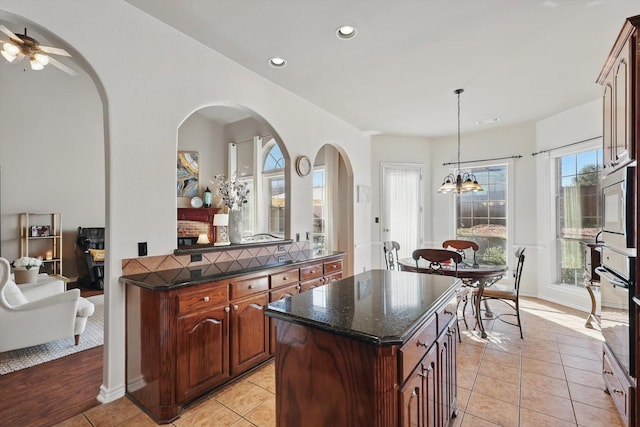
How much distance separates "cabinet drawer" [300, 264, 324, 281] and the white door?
2.66m

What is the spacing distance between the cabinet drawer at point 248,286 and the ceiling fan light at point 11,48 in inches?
132

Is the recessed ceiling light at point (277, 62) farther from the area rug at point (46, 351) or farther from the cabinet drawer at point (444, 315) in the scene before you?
the area rug at point (46, 351)

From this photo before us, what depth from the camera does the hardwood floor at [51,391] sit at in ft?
6.49

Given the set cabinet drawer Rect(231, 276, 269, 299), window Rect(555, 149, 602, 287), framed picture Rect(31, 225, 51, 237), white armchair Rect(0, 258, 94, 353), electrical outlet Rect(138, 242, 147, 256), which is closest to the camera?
electrical outlet Rect(138, 242, 147, 256)

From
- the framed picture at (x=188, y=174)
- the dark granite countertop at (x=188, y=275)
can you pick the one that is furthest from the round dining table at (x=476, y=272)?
the framed picture at (x=188, y=174)

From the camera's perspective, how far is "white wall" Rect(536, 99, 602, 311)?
13.9 feet

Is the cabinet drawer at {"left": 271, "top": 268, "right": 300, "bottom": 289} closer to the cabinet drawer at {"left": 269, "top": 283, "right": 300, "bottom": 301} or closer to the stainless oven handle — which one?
the cabinet drawer at {"left": 269, "top": 283, "right": 300, "bottom": 301}

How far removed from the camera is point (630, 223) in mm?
1705

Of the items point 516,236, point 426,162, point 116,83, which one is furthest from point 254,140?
point 516,236

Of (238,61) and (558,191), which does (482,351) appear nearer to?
(558,191)

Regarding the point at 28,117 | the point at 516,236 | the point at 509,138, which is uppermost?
the point at 28,117

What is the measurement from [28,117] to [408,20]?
22.3 feet

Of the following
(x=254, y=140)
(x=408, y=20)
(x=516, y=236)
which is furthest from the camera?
(x=254, y=140)

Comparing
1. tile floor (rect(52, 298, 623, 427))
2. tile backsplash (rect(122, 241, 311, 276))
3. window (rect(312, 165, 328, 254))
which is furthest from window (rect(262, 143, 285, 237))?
tile floor (rect(52, 298, 623, 427))
